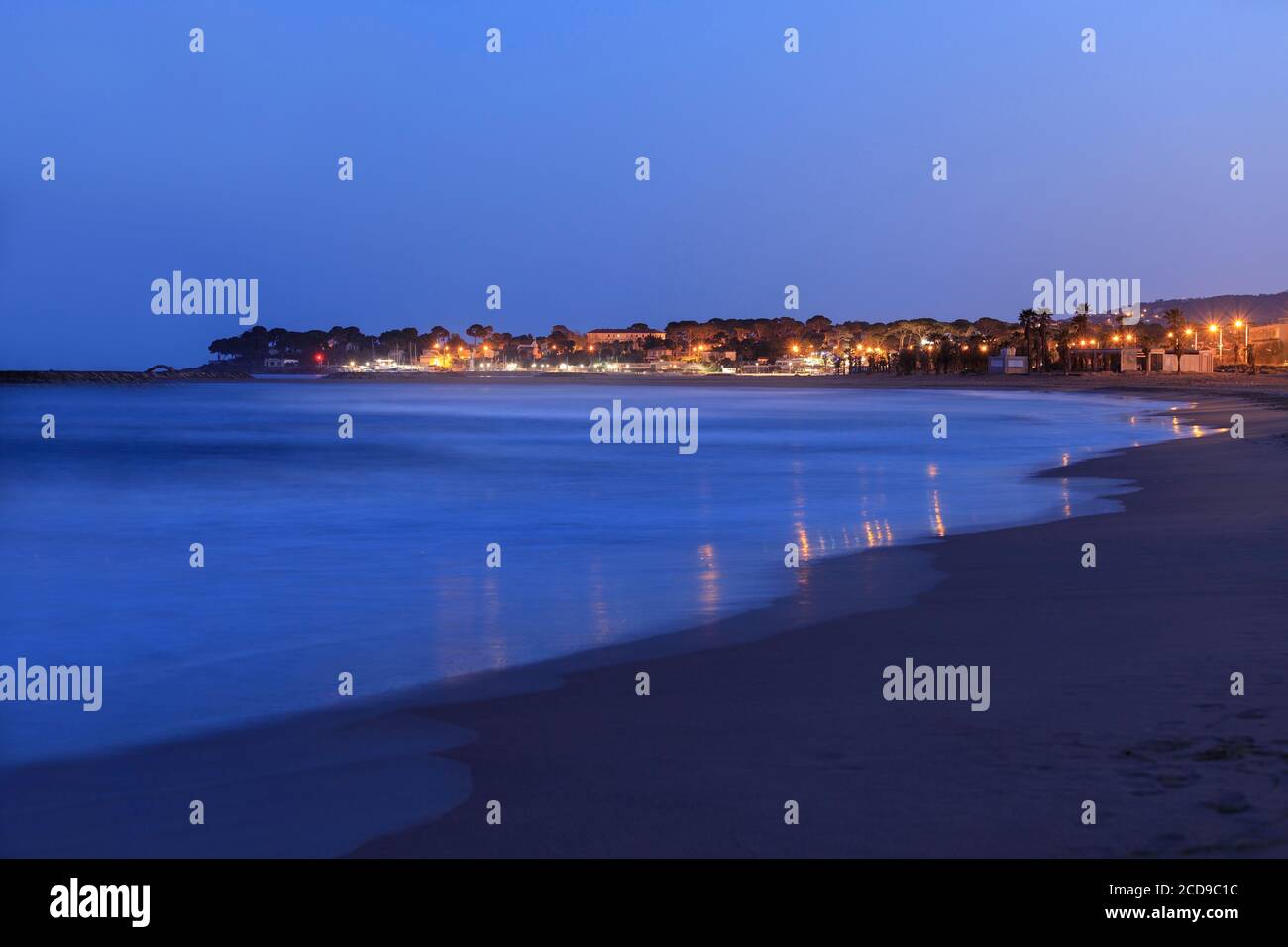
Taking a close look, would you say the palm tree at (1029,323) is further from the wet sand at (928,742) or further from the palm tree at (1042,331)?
the wet sand at (928,742)

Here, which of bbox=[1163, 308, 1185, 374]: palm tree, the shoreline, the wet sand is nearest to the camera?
the wet sand

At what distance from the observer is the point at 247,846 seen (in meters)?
5.87

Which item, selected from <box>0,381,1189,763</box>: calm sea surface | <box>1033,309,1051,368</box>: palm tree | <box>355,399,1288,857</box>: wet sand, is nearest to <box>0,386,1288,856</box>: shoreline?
<box>355,399,1288,857</box>: wet sand

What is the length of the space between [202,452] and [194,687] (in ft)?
137

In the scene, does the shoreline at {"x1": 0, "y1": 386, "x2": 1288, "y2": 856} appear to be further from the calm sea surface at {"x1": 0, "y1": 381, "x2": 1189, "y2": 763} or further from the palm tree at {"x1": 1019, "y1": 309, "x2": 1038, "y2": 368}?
the palm tree at {"x1": 1019, "y1": 309, "x2": 1038, "y2": 368}

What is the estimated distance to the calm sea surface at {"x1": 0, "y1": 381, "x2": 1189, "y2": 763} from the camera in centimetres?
1042

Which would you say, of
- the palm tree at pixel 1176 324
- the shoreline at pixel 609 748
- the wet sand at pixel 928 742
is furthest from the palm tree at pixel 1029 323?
the shoreline at pixel 609 748

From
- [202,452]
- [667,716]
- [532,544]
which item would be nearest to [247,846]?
[667,716]

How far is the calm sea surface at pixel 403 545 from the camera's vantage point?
10.4m

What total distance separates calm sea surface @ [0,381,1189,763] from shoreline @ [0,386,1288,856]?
2.52 ft

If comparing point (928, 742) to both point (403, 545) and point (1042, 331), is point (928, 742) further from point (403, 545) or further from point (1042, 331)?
point (1042, 331)

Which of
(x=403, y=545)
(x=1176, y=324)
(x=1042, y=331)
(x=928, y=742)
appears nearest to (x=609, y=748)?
(x=928, y=742)

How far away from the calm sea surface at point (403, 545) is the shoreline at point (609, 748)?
0.77 metres
